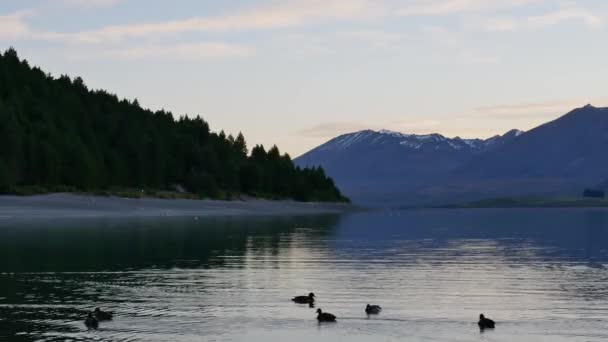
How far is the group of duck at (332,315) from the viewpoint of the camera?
37875 mm

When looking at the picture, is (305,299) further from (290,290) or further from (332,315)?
(290,290)

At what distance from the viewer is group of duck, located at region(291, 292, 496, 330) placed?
3788cm

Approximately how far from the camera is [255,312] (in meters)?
41.9

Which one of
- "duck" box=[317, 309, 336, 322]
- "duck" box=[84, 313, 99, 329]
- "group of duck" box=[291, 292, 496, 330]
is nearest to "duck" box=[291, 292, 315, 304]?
"group of duck" box=[291, 292, 496, 330]

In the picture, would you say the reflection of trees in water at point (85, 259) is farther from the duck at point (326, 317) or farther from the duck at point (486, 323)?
the duck at point (486, 323)

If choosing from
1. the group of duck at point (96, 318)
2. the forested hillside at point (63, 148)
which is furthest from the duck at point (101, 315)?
the forested hillside at point (63, 148)

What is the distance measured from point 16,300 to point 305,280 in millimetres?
16822

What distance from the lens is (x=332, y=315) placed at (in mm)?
39500

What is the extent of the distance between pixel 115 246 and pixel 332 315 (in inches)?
1605

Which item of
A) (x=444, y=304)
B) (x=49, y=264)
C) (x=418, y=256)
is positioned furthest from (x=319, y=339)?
(x=418, y=256)

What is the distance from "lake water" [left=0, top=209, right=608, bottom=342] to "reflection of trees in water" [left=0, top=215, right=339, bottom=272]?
0.54 ft

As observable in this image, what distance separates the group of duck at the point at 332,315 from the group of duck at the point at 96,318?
26.7 feet

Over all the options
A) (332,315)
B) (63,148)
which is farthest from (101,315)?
(63,148)

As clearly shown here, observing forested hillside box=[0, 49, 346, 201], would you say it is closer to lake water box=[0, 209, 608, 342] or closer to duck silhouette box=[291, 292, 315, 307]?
lake water box=[0, 209, 608, 342]
